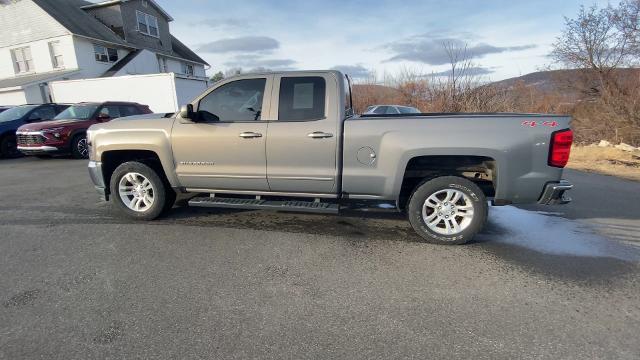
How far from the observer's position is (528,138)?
11.4 ft

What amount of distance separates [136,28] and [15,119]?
19170mm

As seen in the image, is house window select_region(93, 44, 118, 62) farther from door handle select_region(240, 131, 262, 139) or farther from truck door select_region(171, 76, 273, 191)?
door handle select_region(240, 131, 262, 139)

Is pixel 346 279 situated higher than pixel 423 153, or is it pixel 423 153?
pixel 423 153

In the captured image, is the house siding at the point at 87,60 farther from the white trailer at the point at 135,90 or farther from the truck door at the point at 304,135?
the truck door at the point at 304,135

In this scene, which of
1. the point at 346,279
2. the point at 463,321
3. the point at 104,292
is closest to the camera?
the point at 463,321

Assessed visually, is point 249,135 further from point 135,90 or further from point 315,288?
point 135,90

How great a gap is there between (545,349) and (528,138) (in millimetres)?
2116

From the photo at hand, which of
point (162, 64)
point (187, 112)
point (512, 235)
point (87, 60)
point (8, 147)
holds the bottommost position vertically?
point (8, 147)

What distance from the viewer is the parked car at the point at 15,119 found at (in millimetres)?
11297

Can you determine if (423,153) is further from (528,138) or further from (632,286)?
(632,286)

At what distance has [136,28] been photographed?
26969 millimetres

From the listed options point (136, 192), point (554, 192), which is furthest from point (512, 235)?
point (136, 192)

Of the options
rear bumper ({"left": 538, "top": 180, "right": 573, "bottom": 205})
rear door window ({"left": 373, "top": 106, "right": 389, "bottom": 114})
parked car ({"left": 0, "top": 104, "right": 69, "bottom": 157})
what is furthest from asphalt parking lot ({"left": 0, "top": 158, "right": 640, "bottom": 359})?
rear door window ({"left": 373, "top": 106, "right": 389, "bottom": 114})

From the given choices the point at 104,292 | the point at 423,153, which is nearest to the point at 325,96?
the point at 423,153
